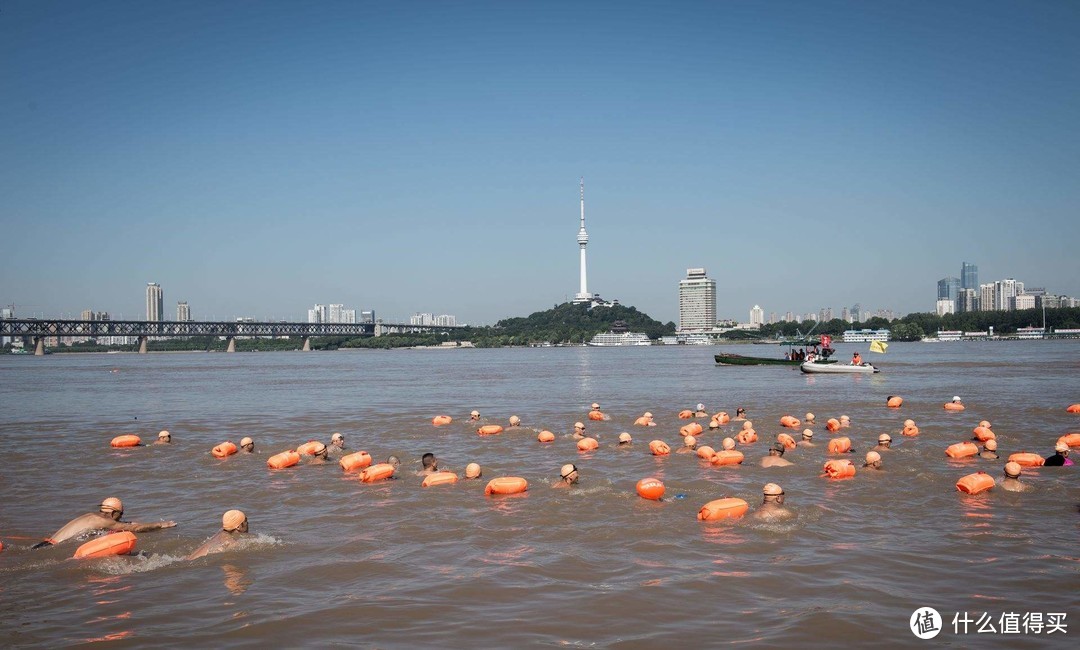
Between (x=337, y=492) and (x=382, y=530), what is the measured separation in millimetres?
4278

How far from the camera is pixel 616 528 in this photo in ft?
47.9

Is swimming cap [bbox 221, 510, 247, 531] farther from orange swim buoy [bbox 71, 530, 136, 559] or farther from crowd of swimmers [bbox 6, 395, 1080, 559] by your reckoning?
orange swim buoy [bbox 71, 530, 136, 559]

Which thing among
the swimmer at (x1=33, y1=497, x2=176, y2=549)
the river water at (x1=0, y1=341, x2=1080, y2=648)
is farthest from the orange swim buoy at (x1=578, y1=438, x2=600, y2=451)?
the swimmer at (x1=33, y1=497, x2=176, y2=549)

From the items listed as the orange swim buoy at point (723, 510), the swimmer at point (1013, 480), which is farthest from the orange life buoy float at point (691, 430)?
the orange swim buoy at point (723, 510)

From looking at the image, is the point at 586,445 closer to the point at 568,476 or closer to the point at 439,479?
the point at 568,476

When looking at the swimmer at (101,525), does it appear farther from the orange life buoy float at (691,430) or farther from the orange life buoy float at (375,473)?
the orange life buoy float at (691,430)

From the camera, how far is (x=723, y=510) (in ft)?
48.9

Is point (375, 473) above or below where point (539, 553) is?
above

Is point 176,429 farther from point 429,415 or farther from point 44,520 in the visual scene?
point 44,520

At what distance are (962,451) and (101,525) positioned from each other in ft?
73.4

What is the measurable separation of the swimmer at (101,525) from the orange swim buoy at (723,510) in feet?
37.0

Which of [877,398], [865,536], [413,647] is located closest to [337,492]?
[413,647]

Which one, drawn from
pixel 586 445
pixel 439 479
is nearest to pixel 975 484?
pixel 586 445

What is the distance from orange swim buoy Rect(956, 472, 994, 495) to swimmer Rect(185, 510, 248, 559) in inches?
622
